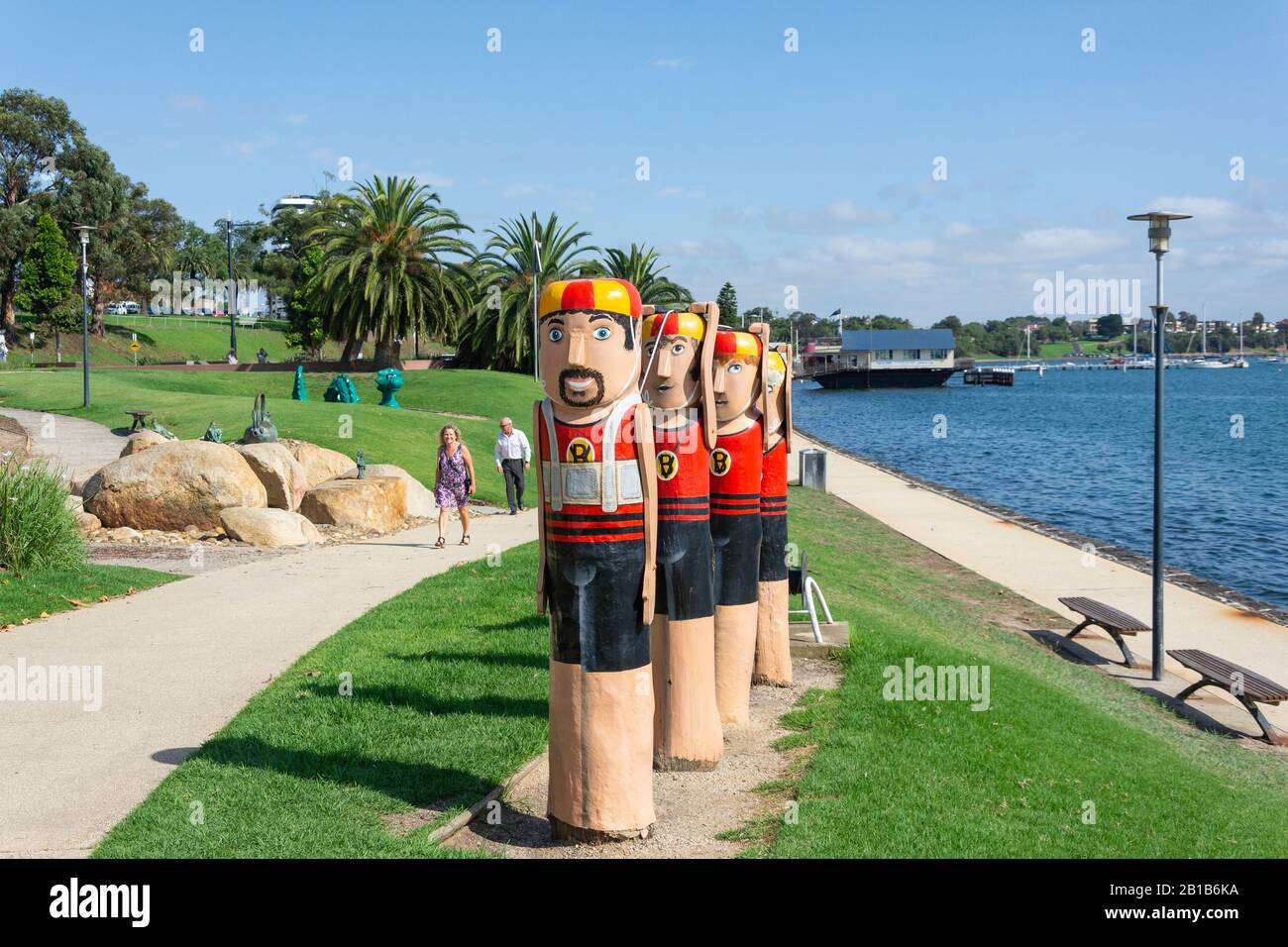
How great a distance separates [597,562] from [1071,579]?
53.2ft

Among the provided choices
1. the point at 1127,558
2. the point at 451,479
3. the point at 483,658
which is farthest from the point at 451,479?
the point at 1127,558

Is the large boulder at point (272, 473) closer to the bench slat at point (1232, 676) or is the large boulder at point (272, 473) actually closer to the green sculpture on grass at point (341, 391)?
the bench slat at point (1232, 676)

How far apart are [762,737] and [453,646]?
10.8ft

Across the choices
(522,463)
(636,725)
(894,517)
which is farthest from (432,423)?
(636,725)

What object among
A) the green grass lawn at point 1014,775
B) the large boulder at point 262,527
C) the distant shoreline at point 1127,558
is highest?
the large boulder at point 262,527

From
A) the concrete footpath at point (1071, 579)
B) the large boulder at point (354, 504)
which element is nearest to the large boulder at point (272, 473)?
the large boulder at point (354, 504)

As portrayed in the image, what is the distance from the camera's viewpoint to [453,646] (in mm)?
10445

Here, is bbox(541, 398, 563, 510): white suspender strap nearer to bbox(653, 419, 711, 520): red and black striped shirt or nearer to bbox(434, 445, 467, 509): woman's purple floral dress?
bbox(653, 419, 711, 520): red and black striped shirt

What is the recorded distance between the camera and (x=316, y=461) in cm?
2070

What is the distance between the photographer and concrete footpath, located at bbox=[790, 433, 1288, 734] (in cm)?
1541

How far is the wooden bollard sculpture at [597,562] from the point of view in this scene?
627 centimetres

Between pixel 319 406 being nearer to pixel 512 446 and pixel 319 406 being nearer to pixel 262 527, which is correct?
pixel 512 446

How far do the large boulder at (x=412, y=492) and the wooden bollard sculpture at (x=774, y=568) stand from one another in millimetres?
11291

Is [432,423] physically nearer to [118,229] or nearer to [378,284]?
[378,284]
